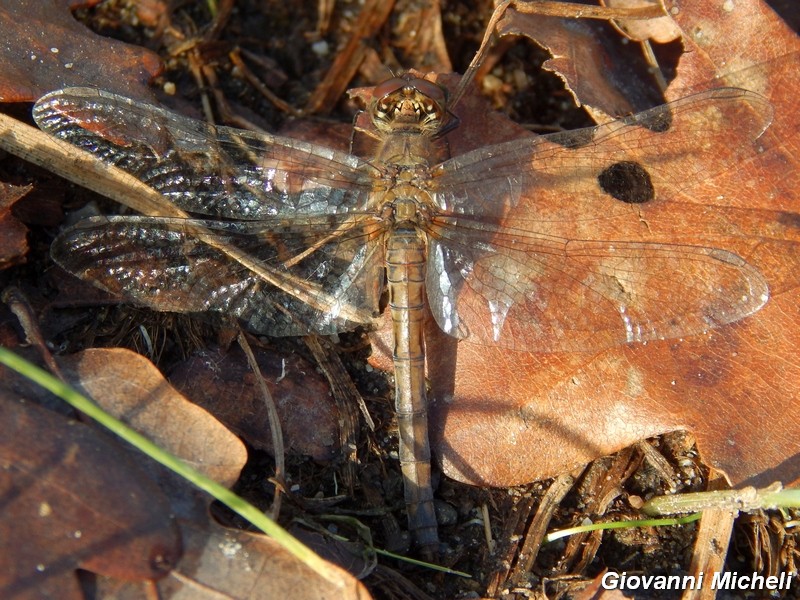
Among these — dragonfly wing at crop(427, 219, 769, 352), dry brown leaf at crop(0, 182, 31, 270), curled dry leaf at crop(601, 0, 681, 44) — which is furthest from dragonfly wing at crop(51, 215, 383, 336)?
curled dry leaf at crop(601, 0, 681, 44)

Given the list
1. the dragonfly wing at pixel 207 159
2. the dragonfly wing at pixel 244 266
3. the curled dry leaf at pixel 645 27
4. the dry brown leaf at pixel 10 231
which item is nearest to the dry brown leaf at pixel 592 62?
the curled dry leaf at pixel 645 27

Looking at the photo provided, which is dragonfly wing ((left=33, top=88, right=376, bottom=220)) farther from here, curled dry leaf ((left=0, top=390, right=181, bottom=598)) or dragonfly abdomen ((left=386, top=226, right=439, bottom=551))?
curled dry leaf ((left=0, top=390, right=181, bottom=598))

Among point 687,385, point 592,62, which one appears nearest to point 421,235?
point 592,62

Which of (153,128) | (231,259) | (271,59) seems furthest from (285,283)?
(271,59)

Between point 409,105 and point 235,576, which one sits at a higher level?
point 409,105

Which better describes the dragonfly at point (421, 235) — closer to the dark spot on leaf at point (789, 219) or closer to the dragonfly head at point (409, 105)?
the dragonfly head at point (409, 105)

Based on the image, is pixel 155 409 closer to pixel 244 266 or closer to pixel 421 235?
pixel 244 266
